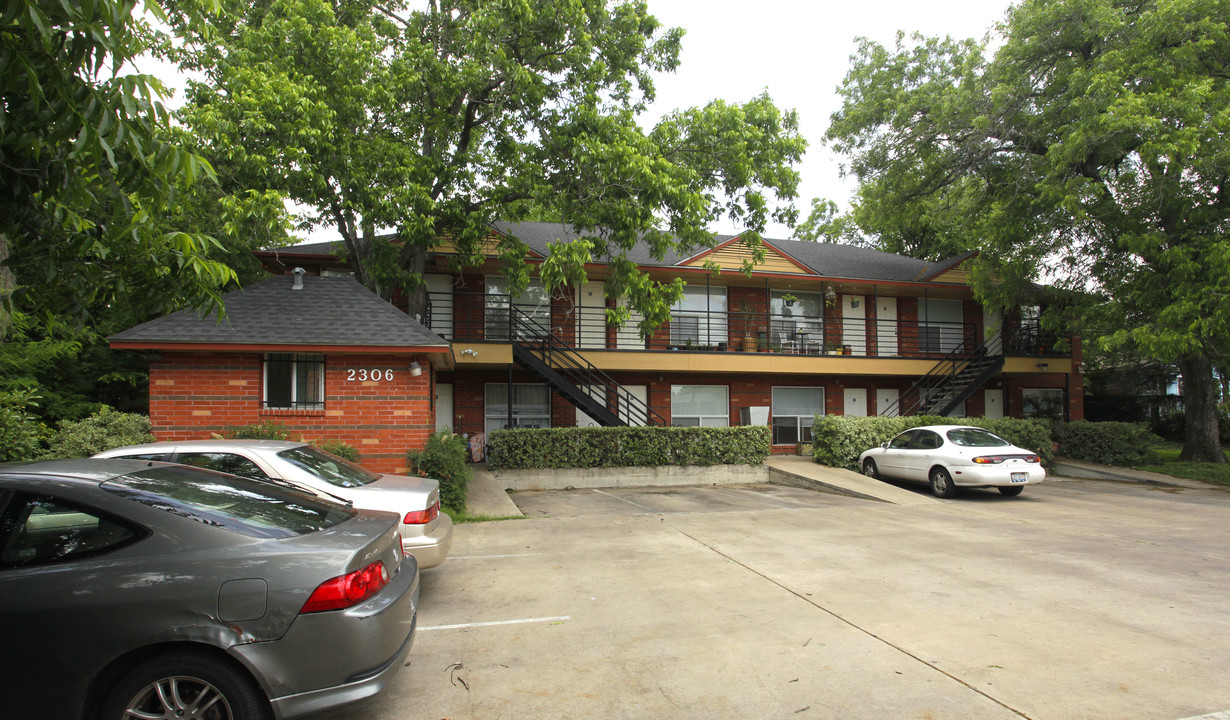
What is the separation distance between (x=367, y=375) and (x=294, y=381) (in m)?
1.18

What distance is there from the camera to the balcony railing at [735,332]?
59.5ft

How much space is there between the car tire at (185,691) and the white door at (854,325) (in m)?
20.1

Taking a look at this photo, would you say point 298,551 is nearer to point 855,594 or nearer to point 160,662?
point 160,662

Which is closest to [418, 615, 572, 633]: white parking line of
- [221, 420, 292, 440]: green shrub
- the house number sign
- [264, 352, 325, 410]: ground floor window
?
[221, 420, 292, 440]: green shrub

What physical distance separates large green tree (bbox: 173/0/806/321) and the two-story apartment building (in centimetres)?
145

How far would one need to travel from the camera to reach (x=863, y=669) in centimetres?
429

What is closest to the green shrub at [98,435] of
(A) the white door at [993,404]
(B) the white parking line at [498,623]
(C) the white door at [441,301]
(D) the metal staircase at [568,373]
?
(B) the white parking line at [498,623]

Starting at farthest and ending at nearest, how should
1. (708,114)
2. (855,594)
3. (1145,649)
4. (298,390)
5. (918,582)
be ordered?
(708,114)
(298,390)
(918,582)
(855,594)
(1145,649)

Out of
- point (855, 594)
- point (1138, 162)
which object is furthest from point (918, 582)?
point (1138, 162)

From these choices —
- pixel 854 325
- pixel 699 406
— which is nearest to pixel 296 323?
pixel 699 406

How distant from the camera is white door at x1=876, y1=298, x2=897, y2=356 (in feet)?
70.6

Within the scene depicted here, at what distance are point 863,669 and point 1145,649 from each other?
2.10 meters

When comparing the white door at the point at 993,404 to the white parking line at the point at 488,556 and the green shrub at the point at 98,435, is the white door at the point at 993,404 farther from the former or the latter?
the green shrub at the point at 98,435

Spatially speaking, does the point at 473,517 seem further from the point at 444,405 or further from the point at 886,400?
the point at 886,400
